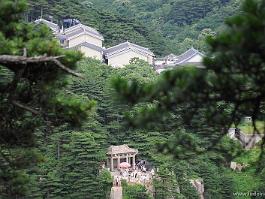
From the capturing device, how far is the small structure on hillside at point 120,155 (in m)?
17.8

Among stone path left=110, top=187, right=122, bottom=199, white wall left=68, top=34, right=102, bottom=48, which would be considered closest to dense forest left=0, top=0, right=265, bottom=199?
stone path left=110, top=187, right=122, bottom=199

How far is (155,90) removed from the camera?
4.18 meters

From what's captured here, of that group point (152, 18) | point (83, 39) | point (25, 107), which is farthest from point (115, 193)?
point (152, 18)

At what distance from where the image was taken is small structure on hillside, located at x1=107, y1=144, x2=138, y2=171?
17750mm

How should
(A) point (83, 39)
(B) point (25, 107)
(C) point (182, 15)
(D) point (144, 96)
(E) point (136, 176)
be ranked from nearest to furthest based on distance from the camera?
(D) point (144, 96), (B) point (25, 107), (E) point (136, 176), (A) point (83, 39), (C) point (182, 15)

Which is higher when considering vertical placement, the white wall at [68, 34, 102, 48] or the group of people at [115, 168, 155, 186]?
the white wall at [68, 34, 102, 48]

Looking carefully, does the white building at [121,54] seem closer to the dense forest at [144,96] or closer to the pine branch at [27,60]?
the dense forest at [144,96]

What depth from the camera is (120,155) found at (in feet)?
58.4

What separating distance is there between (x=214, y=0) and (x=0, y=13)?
4065 centimetres

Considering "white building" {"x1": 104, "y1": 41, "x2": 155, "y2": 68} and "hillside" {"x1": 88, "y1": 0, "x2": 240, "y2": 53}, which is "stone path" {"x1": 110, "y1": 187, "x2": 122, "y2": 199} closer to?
"white building" {"x1": 104, "y1": 41, "x2": 155, "y2": 68}

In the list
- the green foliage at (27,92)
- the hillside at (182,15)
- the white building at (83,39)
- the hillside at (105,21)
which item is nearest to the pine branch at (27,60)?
the green foliage at (27,92)

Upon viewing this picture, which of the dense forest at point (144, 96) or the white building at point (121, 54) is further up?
the white building at point (121, 54)

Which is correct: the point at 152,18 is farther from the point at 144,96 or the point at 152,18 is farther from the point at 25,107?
the point at 144,96

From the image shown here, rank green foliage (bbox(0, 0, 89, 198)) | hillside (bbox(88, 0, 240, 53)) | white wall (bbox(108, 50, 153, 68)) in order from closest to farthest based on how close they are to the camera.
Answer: green foliage (bbox(0, 0, 89, 198)), white wall (bbox(108, 50, 153, 68)), hillside (bbox(88, 0, 240, 53))
